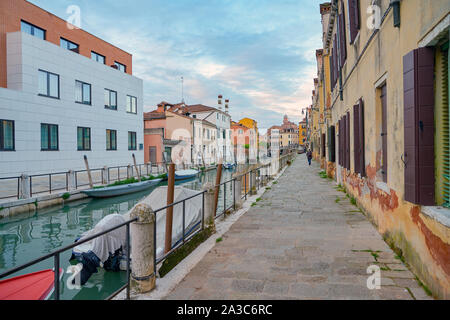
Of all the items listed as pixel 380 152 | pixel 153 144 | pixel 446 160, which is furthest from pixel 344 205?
pixel 153 144

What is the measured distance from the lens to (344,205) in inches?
338

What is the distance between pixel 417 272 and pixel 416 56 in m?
2.45

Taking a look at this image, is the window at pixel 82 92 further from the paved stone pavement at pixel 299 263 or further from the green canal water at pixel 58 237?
the paved stone pavement at pixel 299 263

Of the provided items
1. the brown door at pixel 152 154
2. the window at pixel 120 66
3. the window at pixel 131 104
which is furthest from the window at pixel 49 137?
the brown door at pixel 152 154

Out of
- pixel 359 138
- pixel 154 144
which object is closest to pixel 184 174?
pixel 154 144

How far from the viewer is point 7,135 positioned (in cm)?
1541

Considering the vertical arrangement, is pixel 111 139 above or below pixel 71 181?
above

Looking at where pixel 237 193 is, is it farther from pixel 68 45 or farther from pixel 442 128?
pixel 68 45

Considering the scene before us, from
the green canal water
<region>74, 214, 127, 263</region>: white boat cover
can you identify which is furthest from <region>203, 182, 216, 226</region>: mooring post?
the green canal water

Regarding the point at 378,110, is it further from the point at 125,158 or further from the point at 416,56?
the point at 125,158

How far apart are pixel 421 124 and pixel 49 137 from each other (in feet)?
62.7

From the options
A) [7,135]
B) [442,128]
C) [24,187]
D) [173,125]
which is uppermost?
[173,125]

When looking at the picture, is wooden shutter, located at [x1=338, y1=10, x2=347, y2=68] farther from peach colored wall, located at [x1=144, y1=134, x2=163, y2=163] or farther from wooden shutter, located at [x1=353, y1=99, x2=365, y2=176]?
peach colored wall, located at [x1=144, y1=134, x2=163, y2=163]
